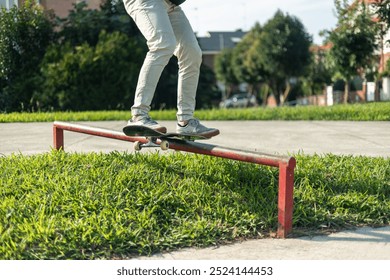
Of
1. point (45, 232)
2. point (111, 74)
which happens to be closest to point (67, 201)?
point (45, 232)

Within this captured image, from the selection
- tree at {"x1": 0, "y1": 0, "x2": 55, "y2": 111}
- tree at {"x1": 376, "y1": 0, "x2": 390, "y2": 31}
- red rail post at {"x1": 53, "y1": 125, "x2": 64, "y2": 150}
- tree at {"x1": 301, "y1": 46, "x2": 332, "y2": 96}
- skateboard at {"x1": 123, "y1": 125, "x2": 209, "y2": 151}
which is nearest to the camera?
skateboard at {"x1": 123, "y1": 125, "x2": 209, "y2": 151}

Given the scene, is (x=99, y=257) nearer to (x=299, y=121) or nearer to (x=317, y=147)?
(x=317, y=147)

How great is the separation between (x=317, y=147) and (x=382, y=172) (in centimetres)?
200

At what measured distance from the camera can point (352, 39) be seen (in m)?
22.5

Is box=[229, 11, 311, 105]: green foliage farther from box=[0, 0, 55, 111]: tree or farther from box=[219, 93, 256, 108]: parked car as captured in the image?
box=[0, 0, 55, 111]: tree

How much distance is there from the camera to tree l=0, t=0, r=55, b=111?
1451cm

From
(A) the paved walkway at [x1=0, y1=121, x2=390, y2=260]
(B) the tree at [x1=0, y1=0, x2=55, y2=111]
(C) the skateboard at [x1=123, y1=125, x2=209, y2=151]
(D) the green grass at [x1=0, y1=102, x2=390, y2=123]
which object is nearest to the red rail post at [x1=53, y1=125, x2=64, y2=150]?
(A) the paved walkway at [x1=0, y1=121, x2=390, y2=260]

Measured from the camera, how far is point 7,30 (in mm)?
14867

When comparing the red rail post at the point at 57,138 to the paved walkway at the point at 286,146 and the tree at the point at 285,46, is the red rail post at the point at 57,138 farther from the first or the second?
the tree at the point at 285,46

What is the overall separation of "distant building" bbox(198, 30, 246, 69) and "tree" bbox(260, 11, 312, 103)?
36.2m

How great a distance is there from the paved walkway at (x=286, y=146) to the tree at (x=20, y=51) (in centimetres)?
511

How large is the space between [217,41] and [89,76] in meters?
74.8

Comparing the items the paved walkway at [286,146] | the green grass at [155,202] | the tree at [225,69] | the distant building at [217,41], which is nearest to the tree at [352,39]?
the paved walkway at [286,146]

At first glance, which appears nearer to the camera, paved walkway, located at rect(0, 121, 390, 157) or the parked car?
paved walkway, located at rect(0, 121, 390, 157)
